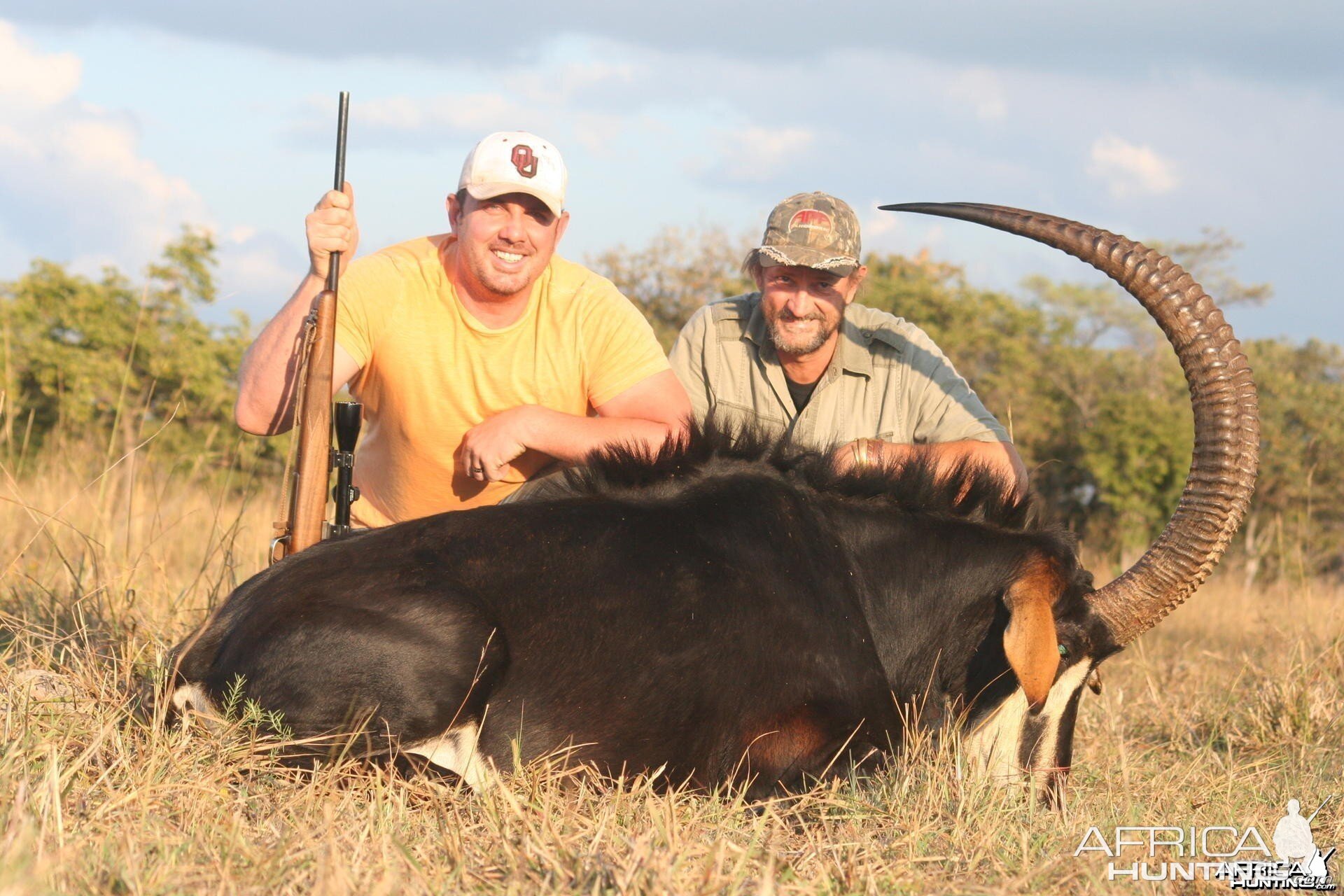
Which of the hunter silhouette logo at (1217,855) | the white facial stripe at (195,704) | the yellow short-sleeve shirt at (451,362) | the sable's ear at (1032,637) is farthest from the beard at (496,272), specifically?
the hunter silhouette logo at (1217,855)

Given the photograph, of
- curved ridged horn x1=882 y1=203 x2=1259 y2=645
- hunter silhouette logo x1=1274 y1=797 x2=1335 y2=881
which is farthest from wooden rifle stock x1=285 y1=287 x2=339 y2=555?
hunter silhouette logo x1=1274 y1=797 x2=1335 y2=881

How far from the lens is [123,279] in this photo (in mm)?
12492

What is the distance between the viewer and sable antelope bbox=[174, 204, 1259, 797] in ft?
11.6

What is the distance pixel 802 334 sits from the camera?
5.88 m

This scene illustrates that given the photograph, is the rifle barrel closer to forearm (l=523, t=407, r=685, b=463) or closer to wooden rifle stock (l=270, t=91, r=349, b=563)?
wooden rifle stock (l=270, t=91, r=349, b=563)

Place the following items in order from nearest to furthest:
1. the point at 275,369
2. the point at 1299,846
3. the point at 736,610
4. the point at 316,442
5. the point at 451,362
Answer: the point at 1299,846, the point at 736,610, the point at 316,442, the point at 275,369, the point at 451,362

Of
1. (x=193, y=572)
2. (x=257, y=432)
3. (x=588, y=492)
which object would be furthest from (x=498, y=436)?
(x=193, y=572)

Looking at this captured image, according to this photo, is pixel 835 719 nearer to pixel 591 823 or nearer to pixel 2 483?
pixel 591 823

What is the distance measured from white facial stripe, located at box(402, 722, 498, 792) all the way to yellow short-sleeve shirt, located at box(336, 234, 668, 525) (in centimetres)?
167

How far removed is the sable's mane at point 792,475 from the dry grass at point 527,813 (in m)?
0.80

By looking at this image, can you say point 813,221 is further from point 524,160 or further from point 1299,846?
point 1299,846

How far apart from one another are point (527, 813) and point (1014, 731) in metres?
1.69

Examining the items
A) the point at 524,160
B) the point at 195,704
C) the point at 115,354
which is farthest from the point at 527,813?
the point at 115,354

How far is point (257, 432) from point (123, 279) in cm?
824
